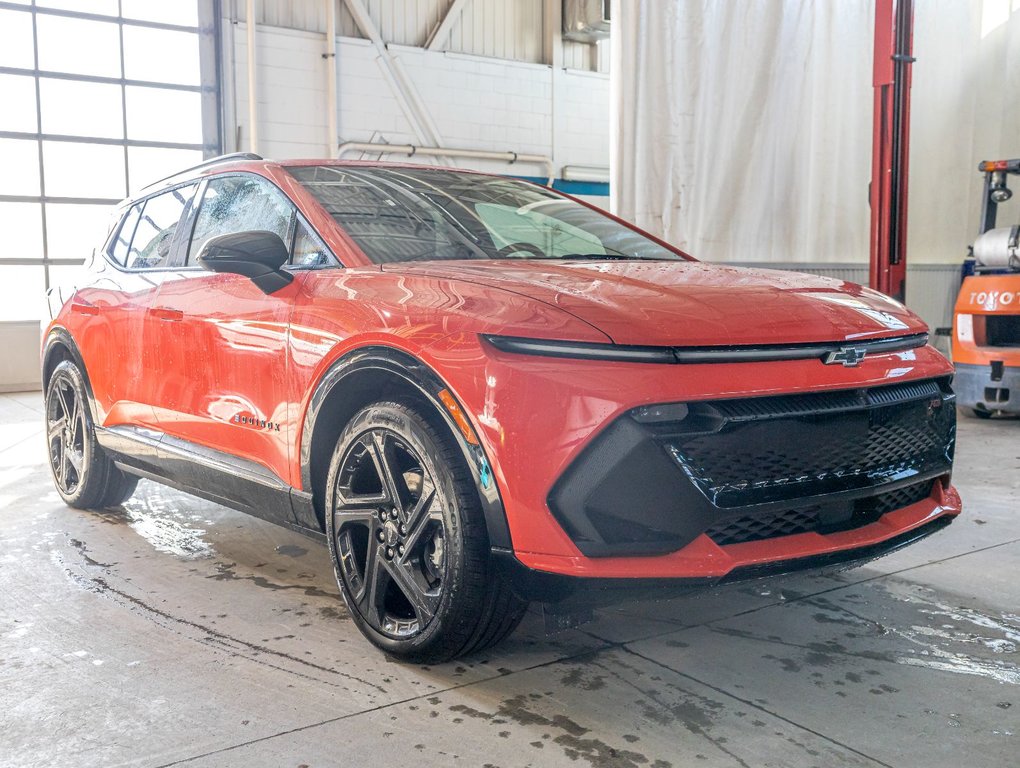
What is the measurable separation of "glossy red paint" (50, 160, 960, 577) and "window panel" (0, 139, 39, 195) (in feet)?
28.3

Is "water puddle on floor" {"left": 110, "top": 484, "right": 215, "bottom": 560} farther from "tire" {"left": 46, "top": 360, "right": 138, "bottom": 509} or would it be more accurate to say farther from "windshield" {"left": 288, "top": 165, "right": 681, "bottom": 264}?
"windshield" {"left": 288, "top": 165, "right": 681, "bottom": 264}

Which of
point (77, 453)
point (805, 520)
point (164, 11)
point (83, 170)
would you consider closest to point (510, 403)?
point (805, 520)

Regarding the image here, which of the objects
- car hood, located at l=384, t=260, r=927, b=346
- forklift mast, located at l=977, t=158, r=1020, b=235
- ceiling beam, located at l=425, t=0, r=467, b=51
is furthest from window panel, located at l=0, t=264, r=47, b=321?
car hood, located at l=384, t=260, r=927, b=346

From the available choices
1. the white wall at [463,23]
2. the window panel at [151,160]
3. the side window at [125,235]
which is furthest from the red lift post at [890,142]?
the window panel at [151,160]

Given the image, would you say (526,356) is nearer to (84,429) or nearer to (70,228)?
(84,429)

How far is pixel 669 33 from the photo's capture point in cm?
841

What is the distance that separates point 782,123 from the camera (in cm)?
926

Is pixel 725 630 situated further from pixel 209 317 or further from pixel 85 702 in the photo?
pixel 209 317

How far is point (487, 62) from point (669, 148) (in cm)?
542

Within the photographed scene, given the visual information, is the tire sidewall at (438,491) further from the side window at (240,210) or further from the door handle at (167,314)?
the door handle at (167,314)

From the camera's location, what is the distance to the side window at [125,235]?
4.06 metres

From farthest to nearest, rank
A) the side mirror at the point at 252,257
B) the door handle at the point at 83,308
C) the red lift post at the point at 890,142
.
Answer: the red lift post at the point at 890,142, the door handle at the point at 83,308, the side mirror at the point at 252,257

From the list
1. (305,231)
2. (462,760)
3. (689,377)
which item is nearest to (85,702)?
(462,760)

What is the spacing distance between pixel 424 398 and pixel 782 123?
309 inches
